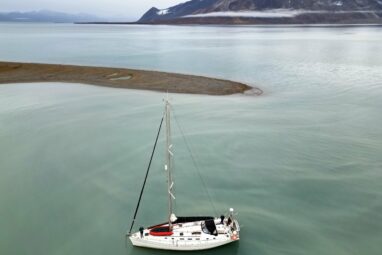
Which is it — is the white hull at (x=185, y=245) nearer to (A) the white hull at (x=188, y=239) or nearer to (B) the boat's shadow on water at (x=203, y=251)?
(A) the white hull at (x=188, y=239)

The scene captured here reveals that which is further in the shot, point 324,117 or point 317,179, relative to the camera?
point 324,117

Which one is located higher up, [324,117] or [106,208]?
[324,117]

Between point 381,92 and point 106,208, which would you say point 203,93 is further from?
point 106,208

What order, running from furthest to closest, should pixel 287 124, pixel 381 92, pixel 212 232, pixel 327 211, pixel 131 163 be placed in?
pixel 381 92 → pixel 287 124 → pixel 131 163 → pixel 327 211 → pixel 212 232

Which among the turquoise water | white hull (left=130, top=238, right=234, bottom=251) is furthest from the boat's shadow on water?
white hull (left=130, top=238, right=234, bottom=251)

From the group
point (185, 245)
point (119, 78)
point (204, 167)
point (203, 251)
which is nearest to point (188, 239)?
point (185, 245)

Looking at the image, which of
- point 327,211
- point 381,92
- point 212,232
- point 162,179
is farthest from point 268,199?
point 381,92

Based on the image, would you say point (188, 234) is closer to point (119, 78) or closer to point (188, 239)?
point (188, 239)
